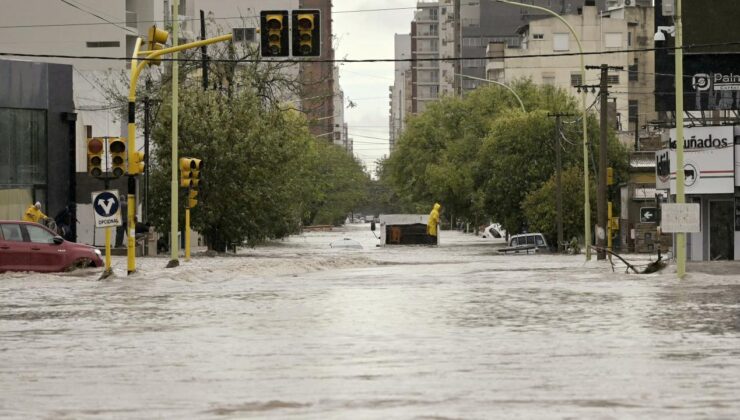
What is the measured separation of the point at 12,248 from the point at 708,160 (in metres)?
28.8

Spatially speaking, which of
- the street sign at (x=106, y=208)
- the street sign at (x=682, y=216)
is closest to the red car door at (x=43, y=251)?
the street sign at (x=106, y=208)

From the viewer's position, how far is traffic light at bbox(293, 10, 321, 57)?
1219 inches

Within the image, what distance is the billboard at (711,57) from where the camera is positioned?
58.6 metres

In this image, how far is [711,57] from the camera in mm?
59375

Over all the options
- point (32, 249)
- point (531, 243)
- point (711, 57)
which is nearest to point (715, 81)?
point (711, 57)

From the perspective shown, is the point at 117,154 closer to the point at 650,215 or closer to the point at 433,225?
the point at 650,215

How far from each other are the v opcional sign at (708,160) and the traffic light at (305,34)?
2661 centimetres

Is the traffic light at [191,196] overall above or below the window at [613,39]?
below

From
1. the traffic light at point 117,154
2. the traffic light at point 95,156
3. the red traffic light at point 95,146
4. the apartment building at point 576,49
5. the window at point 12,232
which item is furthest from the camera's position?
the apartment building at point 576,49

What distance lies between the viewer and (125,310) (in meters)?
25.5

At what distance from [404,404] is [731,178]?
146 ft

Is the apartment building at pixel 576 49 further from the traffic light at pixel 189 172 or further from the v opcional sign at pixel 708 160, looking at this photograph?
the traffic light at pixel 189 172

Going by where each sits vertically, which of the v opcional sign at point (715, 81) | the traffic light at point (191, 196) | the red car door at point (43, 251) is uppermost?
the v opcional sign at point (715, 81)

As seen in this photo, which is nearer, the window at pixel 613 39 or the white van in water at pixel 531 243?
the white van in water at pixel 531 243
